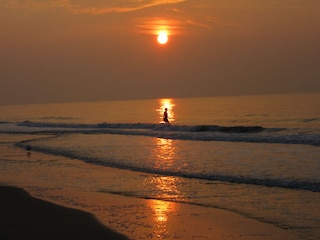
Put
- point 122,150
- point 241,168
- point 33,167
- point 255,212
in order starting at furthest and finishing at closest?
point 122,150 → point 33,167 → point 241,168 → point 255,212

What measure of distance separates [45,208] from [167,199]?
3008 mm

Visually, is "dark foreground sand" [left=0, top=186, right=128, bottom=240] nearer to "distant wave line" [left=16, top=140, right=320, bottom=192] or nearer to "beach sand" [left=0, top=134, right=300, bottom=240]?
"beach sand" [left=0, top=134, right=300, bottom=240]

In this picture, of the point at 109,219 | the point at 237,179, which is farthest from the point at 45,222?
the point at 237,179

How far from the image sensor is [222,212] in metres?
11.5

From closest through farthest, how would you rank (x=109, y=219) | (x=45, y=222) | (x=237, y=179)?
(x=45, y=222) → (x=109, y=219) → (x=237, y=179)

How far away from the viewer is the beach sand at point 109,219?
378 inches

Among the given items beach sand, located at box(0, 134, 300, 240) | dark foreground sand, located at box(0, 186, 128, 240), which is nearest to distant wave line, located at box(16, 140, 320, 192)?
beach sand, located at box(0, 134, 300, 240)

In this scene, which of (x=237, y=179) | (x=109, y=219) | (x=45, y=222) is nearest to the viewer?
(x=45, y=222)

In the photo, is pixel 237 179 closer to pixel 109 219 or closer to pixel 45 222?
pixel 109 219

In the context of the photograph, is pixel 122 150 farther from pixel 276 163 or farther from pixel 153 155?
pixel 276 163

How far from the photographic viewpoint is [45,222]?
1062 centimetres

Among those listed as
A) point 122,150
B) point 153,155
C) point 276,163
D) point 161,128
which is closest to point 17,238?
point 276,163

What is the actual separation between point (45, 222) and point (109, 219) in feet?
4.26

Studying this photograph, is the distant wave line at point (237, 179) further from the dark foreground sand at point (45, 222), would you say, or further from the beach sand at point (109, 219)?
the dark foreground sand at point (45, 222)
